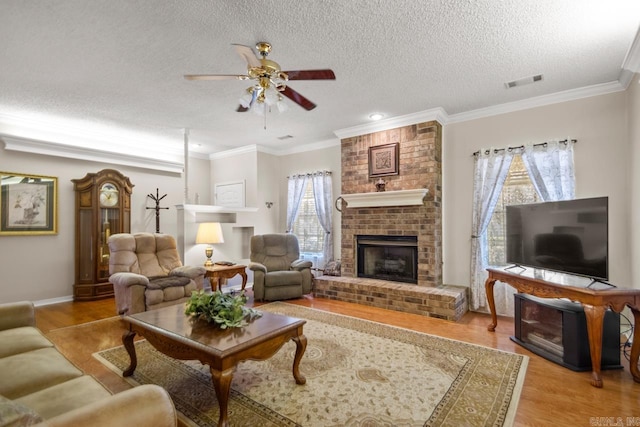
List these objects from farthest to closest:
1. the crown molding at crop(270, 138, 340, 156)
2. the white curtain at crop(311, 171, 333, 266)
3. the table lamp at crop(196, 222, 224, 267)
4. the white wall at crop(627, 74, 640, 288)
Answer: the crown molding at crop(270, 138, 340, 156) → the white curtain at crop(311, 171, 333, 266) → the table lamp at crop(196, 222, 224, 267) → the white wall at crop(627, 74, 640, 288)

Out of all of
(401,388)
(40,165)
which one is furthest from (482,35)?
(40,165)

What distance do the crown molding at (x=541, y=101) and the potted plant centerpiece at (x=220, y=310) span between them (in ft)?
12.8

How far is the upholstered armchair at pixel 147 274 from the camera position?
3.61m

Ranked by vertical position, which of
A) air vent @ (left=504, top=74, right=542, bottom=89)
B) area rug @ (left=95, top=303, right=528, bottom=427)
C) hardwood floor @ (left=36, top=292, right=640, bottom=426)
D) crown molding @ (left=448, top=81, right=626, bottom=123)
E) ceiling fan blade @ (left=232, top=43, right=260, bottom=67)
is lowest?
hardwood floor @ (left=36, top=292, right=640, bottom=426)

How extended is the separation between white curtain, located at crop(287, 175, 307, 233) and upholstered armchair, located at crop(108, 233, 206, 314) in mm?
2332

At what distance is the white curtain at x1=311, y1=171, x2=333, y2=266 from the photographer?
571cm

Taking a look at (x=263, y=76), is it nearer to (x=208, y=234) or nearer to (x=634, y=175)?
(x=208, y=234)

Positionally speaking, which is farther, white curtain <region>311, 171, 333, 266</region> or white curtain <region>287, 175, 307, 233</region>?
white curtain <region>287, 175, 307, 233</region>

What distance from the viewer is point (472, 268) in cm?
426

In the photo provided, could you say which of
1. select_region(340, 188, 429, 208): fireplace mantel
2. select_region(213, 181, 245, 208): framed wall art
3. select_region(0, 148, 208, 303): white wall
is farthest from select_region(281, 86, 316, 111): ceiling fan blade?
select_region(0, 148, 208, 303): white wall

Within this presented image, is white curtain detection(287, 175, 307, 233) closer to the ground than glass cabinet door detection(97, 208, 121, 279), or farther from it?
farther from it

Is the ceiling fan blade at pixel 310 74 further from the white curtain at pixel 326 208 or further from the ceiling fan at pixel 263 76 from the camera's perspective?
the white curtain at pixel 326 208

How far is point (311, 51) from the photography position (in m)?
2.79

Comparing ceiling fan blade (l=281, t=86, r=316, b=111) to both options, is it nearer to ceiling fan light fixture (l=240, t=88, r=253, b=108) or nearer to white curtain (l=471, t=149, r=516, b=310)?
ceiling fan light fixture (l=240, t=88, r=253, b=108)
